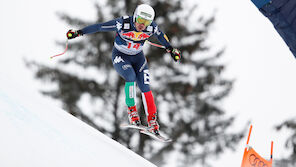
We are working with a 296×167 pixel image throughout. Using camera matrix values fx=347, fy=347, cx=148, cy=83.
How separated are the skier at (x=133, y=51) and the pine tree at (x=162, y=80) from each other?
5849mm

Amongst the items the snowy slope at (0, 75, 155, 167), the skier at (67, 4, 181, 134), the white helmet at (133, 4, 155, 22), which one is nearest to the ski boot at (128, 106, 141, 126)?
the skier at (67, 4, 181, 134)

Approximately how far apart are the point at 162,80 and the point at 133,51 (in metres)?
6.49

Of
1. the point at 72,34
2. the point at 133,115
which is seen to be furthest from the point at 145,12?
the point at 133,115

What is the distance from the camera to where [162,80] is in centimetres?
1223

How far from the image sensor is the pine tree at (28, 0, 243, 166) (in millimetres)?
11891

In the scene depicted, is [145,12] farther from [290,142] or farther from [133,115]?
[290,142]

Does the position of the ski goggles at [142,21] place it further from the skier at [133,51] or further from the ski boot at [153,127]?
the ski boot at [153,127]

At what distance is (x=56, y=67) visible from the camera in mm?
12086

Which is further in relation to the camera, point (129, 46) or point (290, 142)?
point (290, 142)

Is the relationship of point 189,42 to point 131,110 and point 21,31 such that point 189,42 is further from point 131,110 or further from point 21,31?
point 21,31

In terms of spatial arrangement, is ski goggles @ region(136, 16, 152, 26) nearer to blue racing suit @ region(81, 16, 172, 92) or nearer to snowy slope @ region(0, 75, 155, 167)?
blue racing suit @ region(81, 16, 172, 92)

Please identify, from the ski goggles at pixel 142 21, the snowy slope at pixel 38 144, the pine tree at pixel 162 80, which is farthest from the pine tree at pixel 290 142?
the snowy slope at pixel 38 144

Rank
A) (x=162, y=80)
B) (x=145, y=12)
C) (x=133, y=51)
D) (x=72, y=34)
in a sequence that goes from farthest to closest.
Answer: (x=162, y=80)
(x=133, y=51)
(x=72, y=34)
(x=145, y=12)

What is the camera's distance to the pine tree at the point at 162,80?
11.9 m
